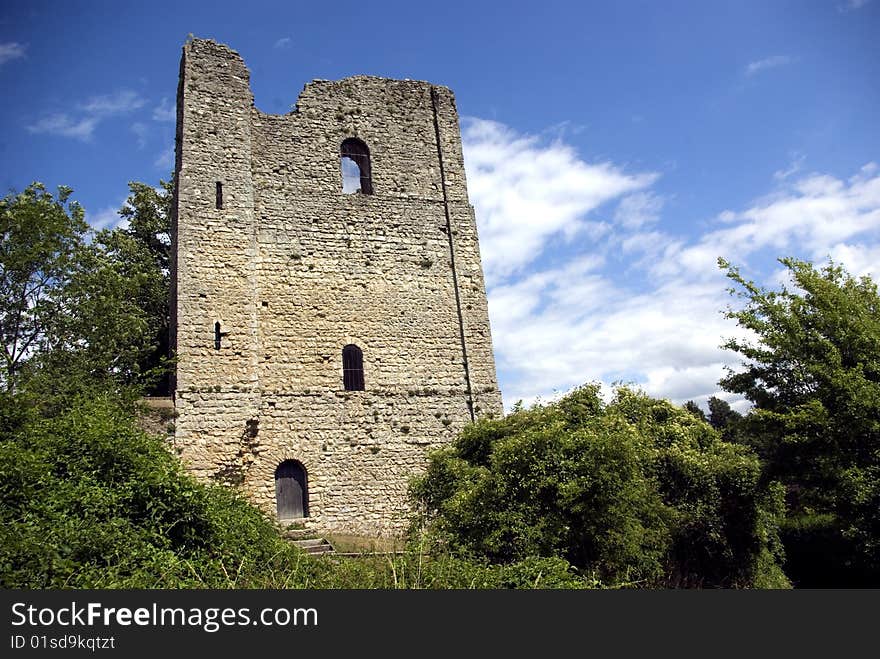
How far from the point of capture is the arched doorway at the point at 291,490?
13750 mm

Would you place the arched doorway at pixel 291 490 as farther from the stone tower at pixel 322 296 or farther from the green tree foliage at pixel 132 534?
the green tree foliage at pixel 132 534

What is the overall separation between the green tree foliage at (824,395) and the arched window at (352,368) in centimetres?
864

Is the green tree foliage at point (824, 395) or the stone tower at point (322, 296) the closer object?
the green tree foliage at point (824, 395)

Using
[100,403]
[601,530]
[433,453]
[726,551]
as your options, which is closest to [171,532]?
[100,403]

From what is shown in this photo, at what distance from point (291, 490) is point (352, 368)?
339cm

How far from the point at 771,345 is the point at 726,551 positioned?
4350 mm

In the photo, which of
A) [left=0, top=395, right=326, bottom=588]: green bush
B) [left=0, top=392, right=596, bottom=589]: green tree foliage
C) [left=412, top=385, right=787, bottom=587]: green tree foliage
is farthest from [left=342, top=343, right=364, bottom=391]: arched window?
[left=0, top=392, right=596, bottom=589]: green tree foliage

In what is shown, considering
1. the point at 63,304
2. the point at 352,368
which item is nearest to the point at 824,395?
the point at 352,368

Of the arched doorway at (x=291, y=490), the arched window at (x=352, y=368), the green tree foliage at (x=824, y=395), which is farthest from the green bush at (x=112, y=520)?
the green tree foliage at (x=824, y=395)

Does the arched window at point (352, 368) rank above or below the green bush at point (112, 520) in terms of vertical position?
above

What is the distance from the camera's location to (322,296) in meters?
15.6

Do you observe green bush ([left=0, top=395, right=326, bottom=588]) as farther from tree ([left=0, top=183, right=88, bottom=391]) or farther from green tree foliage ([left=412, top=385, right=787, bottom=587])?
tree ([left=0, top=183, right=88, bottom=391])

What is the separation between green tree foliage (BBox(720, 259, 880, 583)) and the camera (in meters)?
9.91

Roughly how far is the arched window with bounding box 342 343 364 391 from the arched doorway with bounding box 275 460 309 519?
93.8 inches
